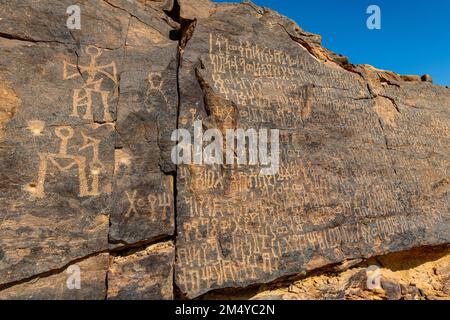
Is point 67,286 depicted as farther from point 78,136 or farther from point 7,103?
point 7,103

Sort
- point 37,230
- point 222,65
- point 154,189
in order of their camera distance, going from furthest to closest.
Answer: point 222,65
point 154,189
point 37,230

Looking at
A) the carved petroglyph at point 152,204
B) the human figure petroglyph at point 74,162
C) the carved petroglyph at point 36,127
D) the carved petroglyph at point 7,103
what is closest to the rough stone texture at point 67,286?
the carved petroglyph at point 152,204

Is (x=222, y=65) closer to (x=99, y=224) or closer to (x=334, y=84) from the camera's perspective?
(x=334, y=84)

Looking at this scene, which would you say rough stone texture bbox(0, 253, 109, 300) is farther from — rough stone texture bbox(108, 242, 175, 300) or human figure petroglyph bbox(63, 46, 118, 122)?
human figure petroglyph bbox(63, 46, 118, 122)

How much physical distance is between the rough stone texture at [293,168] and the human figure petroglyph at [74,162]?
688 mm

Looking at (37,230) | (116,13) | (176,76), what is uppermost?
(116,13)

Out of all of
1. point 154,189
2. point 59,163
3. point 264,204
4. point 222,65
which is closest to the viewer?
point 59,163

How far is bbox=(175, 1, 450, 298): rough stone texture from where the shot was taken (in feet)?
9.68

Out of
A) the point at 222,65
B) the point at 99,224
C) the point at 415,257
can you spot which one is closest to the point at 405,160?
the point at 415,257

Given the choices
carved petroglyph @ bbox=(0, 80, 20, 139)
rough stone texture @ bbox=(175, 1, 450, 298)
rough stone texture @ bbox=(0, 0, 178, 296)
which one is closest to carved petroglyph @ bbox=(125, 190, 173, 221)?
rough stone texture @ bbox=(0, 0, 178, 296)

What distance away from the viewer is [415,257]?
397cm

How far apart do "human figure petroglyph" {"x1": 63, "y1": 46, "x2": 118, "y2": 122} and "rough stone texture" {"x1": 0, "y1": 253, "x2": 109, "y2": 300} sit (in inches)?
45.7

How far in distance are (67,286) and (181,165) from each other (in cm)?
124

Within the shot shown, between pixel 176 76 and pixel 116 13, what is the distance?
844mm
